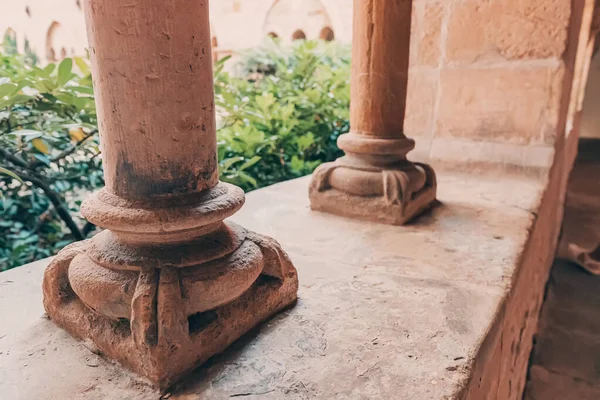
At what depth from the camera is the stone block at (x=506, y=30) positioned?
205 centimetres

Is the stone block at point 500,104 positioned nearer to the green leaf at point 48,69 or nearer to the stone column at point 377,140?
the stone column at point 377,140

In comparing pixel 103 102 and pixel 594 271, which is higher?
pixel 103 102

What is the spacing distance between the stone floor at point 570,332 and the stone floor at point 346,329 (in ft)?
3.92

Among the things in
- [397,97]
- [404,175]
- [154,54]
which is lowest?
[404,175]

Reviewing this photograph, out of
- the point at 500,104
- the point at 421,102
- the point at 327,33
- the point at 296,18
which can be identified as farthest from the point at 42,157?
the point at 296,18

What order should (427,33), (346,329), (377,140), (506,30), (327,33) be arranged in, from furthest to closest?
(327,33) → (427,33) → (506,30) → (377,140) → (346,329)

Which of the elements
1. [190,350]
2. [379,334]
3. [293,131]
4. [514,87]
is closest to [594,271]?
[514,87]

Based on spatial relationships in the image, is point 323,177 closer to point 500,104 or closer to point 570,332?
point 500,104

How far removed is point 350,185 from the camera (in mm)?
1617

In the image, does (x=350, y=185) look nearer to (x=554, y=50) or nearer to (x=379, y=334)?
(x=379, y=334)

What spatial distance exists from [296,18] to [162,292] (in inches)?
449

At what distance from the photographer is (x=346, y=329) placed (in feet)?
2.89

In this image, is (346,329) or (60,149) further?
(60,149)

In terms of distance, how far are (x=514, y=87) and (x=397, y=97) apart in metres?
0.93
